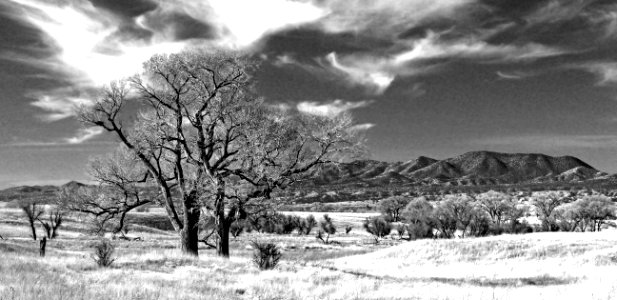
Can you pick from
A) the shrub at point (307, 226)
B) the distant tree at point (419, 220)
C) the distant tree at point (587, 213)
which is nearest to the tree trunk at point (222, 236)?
the distant tree at point (419, 220)

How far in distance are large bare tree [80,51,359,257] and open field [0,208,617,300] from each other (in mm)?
3320

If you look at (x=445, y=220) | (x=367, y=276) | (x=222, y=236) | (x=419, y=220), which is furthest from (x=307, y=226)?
(x=367, y=276)

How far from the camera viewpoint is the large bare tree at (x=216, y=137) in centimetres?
2427

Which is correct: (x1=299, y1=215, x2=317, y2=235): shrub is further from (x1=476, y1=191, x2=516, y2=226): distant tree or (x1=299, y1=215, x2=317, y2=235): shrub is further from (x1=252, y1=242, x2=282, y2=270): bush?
(x1=252, y1=242, x2=282, y2=270): bush

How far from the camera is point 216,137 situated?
25516 millimetres

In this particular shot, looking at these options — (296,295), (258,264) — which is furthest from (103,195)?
(296,295)

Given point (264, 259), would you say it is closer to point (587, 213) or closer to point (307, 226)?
point (587, 213)

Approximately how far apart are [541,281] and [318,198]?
538 feet

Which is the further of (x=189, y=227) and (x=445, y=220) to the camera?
(x=445, y=220)

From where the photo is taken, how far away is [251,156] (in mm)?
24328

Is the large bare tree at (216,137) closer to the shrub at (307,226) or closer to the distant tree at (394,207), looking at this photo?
the shrub at (307,226)

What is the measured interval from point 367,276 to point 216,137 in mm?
9919

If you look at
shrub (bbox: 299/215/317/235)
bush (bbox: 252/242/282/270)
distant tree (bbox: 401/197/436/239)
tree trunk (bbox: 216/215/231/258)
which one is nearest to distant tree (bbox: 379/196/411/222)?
distant tree (bbox: 401/197/436/239)

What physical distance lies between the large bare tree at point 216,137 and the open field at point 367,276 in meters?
A: 3.32
